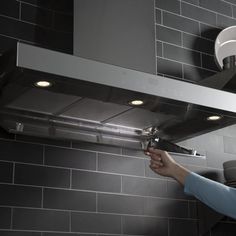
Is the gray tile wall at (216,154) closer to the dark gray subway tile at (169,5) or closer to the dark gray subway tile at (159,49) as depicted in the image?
the dark gray subway tile at (159,49)

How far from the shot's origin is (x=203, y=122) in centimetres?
254

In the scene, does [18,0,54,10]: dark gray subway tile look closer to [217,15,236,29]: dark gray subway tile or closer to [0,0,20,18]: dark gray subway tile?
[0,0,20,18]: dark gray subway tile

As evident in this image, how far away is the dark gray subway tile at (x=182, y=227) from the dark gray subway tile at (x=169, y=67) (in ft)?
2.66

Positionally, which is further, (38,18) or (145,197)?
(145,197)

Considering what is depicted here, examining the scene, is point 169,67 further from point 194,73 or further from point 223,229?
point 223,229

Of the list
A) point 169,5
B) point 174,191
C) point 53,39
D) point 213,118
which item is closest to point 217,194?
point 213,118

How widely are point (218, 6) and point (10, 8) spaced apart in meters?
1.51

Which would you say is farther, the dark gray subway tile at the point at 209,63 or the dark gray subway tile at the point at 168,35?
the dark gray subway tile at the point at 209,63

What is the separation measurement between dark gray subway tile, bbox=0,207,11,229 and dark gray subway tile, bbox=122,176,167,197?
639mm

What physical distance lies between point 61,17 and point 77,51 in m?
0.43

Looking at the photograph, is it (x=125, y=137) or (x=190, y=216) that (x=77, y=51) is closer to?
(x=125, y=137)

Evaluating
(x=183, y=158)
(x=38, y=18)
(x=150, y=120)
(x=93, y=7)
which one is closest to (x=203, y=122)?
(x=150, y=120)

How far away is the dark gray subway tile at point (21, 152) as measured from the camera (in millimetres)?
2391

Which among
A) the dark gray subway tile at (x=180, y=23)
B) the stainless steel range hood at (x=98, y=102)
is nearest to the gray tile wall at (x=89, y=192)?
the stainless steel range hood at (x=98, y=102)
